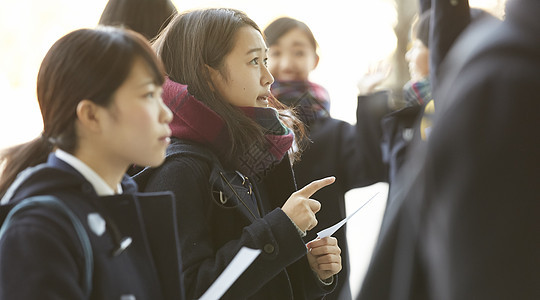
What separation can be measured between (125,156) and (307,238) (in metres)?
0.91

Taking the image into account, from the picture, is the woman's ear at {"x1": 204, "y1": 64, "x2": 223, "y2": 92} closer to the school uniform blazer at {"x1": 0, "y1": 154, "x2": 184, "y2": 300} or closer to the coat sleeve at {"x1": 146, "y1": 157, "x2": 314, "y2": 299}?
the coat sleeve at {"x1": 146, "y1": 157, "x2": 314, "y2": 299}

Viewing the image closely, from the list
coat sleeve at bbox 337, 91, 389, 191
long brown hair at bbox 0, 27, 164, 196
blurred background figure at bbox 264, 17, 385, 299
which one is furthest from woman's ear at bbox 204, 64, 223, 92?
coat sleeve at bbox 337, 91, 389, 191

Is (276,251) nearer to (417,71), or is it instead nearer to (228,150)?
(228,150)

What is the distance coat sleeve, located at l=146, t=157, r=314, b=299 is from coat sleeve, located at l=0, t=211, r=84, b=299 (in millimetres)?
407

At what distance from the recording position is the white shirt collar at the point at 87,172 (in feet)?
3.10

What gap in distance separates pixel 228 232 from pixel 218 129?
0.68ft

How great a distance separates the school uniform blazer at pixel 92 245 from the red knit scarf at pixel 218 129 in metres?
0.34

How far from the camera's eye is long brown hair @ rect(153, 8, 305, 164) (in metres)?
1.40

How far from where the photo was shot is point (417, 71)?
304cm

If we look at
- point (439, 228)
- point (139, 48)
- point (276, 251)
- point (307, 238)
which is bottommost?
point (307, 238)

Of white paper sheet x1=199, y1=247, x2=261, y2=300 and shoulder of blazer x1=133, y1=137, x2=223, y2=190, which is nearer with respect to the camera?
white paper sheet x1=199, y1=247, x2=261, y2=300

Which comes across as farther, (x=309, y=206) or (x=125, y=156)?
(x=309, y=206)

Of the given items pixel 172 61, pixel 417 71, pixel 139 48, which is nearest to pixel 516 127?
pixel 139 48

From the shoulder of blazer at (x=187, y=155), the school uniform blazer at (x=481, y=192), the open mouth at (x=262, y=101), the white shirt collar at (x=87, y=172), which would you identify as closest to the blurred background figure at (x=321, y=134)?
the open mouth at (x=262, y=101)
